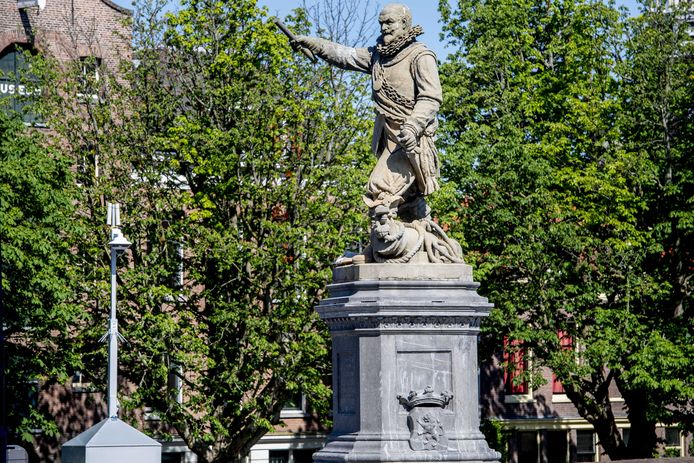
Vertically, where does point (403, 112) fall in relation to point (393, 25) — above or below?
below

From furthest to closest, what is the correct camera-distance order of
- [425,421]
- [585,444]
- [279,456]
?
1. [585,444]
2. [279,456]
3. [425,421]

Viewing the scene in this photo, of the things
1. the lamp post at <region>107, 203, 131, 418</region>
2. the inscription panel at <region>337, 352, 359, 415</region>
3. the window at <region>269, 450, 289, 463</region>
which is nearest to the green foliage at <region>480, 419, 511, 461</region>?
the window at <region>269, 450, 289, 463</region>

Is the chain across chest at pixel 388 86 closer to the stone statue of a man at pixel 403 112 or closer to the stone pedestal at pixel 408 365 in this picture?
the stone statue of a man at pixel 403 112

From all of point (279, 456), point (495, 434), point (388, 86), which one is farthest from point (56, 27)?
point (388, 86)

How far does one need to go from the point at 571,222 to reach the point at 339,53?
1084 inches

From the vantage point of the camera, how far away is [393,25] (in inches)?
677

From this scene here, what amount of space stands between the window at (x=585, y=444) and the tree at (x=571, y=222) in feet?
45.8

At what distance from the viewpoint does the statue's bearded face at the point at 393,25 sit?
56.4 feet

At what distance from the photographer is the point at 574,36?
47094 millimetres

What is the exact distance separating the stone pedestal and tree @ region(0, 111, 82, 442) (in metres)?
21.2

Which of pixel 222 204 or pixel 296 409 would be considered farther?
pixel 296 409

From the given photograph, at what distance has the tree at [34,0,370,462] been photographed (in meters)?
39.5

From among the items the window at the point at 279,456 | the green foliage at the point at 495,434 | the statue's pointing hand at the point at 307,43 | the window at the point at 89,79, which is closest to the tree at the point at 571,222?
the green foliage at the point at 495,434

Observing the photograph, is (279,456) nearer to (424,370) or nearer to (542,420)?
(542,420)
